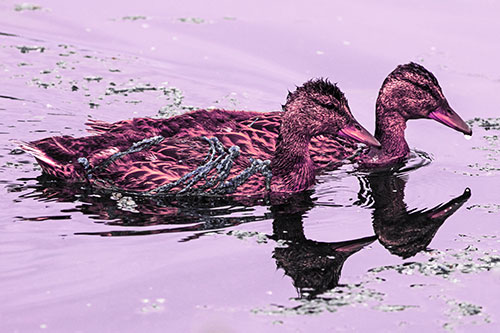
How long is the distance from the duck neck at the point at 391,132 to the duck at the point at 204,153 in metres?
1.38

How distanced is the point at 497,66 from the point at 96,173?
7.18 meters

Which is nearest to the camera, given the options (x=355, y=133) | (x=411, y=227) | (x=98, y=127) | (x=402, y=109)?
(x=411, y=227)

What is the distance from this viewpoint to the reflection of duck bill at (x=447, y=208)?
394 inches

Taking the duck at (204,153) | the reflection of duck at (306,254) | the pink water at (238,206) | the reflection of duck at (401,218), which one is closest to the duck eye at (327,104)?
the duck at (204,153)

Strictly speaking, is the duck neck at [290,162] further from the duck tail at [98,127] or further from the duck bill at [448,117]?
the duck bill at [448,117]

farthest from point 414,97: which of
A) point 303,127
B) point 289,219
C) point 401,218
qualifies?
point 289,219

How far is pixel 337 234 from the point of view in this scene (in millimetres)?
9305

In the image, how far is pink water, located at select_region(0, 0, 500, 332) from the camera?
7.68 meters

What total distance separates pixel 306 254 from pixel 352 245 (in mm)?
488

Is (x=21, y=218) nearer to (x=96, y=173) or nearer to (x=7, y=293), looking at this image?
(x=96, y=173)

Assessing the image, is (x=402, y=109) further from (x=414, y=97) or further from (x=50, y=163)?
(x=50, y=163)

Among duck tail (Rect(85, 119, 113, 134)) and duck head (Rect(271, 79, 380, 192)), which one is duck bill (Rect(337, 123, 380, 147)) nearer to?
duck head (Rect(271, 79, 380, 192))

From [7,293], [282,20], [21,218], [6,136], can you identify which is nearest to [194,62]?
[282,20]

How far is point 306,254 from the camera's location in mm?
8828
